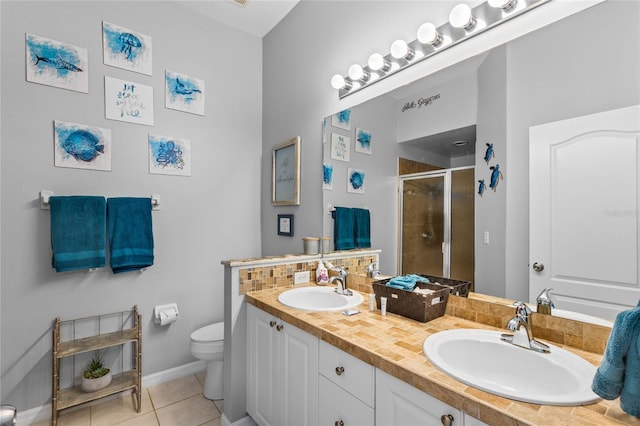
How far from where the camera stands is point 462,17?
137cm

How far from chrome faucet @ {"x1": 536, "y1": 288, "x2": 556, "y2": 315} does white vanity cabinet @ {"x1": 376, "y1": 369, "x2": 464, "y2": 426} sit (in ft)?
1.89

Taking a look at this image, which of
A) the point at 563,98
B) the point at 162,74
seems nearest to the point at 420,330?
the point at 563,98

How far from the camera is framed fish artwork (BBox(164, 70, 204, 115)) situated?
2.39 metres

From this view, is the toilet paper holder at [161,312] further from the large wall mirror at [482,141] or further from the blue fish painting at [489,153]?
the blue fish painting at [489,153]

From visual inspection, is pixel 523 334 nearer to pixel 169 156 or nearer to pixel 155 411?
pixel 155 411

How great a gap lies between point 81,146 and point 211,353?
1.65 m

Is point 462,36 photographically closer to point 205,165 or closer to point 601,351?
point 601,351

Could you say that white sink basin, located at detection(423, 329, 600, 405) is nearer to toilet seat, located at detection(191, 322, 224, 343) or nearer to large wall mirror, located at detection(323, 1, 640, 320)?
large wall mirror, located at detection(323, 1, 640, 320)

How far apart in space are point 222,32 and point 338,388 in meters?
2.84

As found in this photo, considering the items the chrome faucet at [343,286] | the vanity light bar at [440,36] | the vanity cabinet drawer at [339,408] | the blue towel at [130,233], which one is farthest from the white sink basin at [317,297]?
the vanity light bar at [440,36]

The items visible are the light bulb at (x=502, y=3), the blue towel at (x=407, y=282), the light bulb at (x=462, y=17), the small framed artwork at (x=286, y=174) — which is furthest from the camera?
the small framed artwork at (x=286, y=174)

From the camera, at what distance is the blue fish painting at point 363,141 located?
1874 millimetres

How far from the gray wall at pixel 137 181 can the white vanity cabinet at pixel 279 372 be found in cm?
100

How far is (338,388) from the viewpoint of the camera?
120cm
